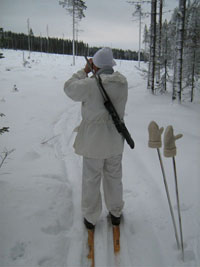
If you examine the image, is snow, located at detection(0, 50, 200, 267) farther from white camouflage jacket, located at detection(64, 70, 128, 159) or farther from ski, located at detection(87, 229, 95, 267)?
white camouflage jacket, located at detection(64, 70, 128, 159)

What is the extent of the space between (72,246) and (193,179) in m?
2.36

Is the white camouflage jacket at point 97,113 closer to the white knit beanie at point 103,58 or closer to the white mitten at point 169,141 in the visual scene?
the white knit beanie at point 103,58

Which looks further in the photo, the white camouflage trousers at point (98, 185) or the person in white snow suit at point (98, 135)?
the white camouflage trousers at point (98, 185)

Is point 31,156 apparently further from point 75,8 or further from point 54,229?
point 75,8

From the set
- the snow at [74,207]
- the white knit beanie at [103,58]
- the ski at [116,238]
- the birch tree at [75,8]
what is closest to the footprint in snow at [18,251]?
the snow at [74,207]

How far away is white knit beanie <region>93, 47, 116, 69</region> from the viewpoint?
215 centimetres

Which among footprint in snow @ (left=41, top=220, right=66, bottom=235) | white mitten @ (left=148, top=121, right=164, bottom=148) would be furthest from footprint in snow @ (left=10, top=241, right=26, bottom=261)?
white mitten @ (left=148, top=121, right=164, bottom=148)

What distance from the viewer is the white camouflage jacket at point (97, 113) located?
210cm

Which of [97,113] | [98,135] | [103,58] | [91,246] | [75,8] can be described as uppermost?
[75,8]

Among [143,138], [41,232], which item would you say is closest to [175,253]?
[41,232]

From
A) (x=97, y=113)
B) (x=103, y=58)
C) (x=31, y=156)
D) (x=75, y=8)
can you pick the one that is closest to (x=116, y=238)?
(x=97, y=113)

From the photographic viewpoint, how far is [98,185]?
247 cm

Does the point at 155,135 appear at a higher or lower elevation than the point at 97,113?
lower

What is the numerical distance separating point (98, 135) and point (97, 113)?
0.26 metres
